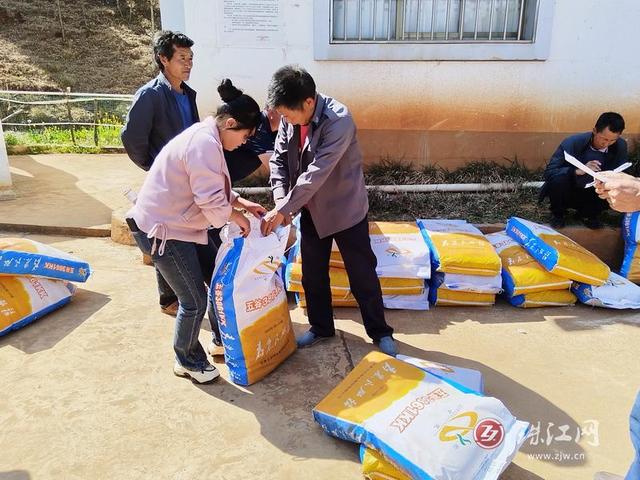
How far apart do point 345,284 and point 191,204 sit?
1.42 metres

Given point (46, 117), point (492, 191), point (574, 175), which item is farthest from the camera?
point (46, 117)

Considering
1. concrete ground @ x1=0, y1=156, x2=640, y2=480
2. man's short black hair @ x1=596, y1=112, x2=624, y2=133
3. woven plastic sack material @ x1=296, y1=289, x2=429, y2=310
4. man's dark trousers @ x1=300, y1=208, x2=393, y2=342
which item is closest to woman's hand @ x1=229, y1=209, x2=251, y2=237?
man's dark trousers @ x1=300, y1=208, x2=393, y2=342

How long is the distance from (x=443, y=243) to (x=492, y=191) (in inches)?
64.4

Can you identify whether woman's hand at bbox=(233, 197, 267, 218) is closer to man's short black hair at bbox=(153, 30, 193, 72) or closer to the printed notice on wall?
man's short black hair at bbox=(153, 30, 193, 72)

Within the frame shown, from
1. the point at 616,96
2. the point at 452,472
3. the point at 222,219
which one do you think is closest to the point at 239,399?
the point at 222,219

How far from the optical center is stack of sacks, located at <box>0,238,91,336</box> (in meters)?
3.30

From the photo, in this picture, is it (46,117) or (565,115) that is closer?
(565,115)

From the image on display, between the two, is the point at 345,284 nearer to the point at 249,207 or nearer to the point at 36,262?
the point at 249,207

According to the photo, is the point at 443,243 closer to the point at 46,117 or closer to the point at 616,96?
the point at 616,96

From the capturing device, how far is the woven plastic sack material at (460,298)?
371cm

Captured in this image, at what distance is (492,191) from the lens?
509cm

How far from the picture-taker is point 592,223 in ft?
14.4

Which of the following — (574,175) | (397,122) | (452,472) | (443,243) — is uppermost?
(397,122)

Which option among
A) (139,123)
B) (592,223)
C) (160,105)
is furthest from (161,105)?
(592,223)
